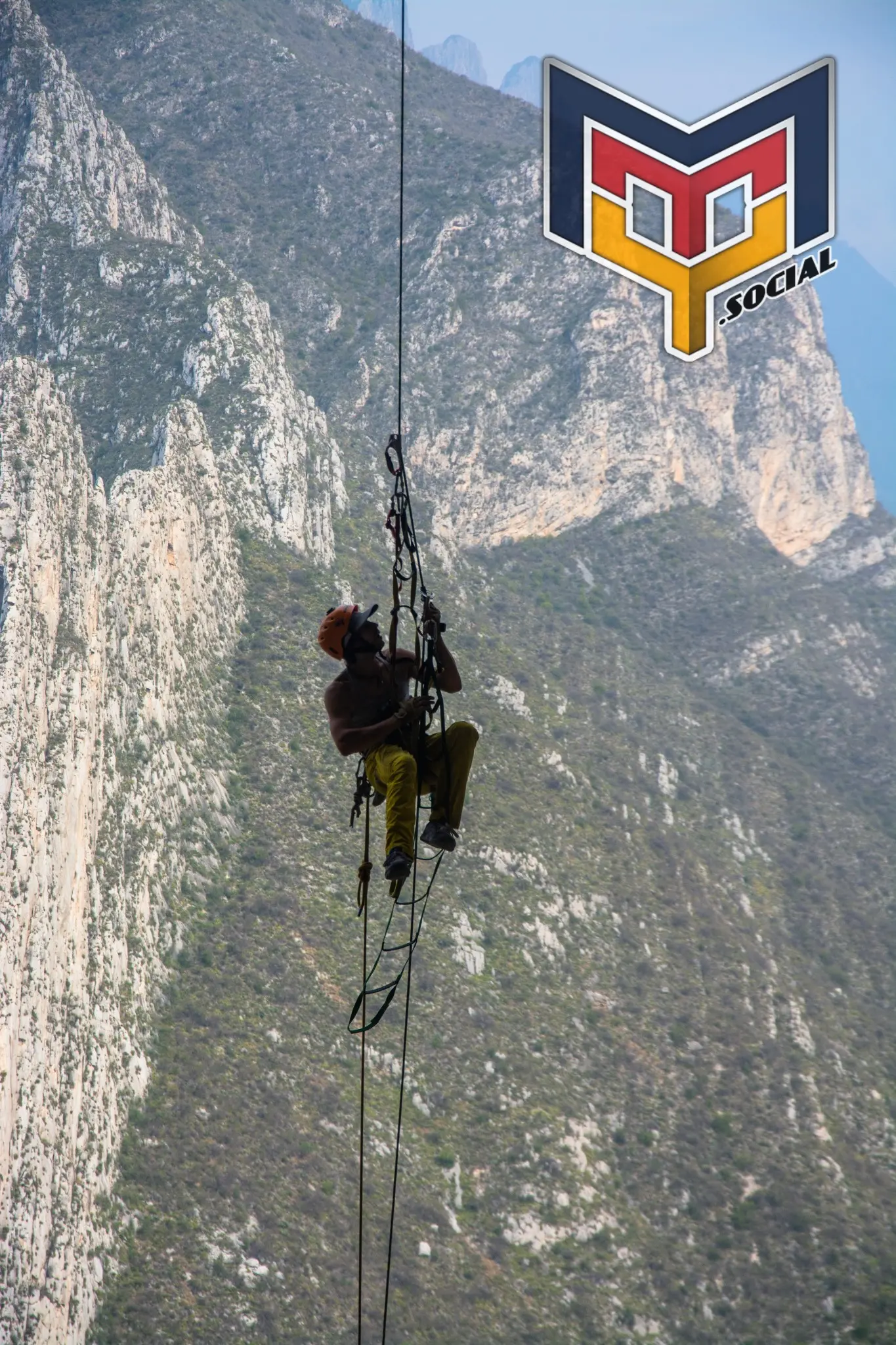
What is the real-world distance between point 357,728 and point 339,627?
1162 millimetres

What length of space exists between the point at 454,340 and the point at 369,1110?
78.9 m

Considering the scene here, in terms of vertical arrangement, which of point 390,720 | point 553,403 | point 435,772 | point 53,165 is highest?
point 553,403

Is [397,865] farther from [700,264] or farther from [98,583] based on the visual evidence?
[98,583]

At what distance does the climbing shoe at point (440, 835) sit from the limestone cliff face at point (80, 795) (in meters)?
39.2

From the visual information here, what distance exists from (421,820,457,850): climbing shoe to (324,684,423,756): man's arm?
117 cm

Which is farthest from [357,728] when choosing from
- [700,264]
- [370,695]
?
[700,264]

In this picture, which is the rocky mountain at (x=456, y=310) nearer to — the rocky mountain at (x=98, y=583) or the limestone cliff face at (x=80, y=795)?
the rocky mountain at (x=98, y=583)

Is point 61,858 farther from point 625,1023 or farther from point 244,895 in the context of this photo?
point 625,1023

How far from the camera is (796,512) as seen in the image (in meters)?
144

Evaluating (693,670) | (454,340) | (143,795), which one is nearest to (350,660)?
(143,795)

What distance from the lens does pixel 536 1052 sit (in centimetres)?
7469

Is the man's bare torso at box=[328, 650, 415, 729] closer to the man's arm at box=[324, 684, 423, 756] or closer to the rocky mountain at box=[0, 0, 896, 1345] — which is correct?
the man's arm at box=[324, 684, 423, 756]

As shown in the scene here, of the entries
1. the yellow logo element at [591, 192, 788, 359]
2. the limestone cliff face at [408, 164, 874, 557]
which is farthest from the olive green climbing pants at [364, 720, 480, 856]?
the limestone cliff face at [408, 164, 874, 557]

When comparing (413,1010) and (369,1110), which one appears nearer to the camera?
(369,1110)
